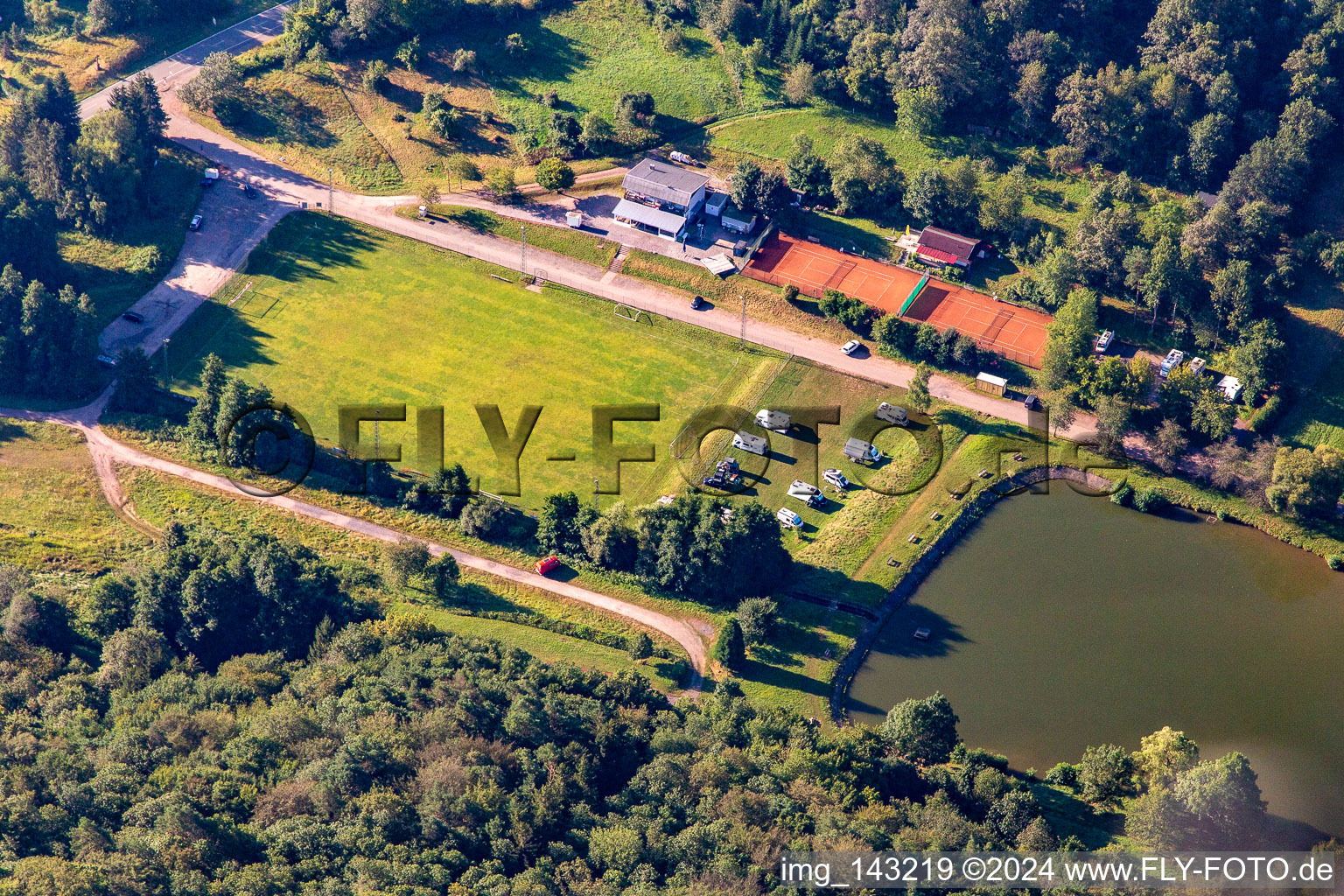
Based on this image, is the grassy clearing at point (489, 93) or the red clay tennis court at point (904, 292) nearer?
the red clay tennis court at point (904, 292)

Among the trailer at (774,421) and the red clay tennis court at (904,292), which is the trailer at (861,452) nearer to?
the trailer at (774,421)

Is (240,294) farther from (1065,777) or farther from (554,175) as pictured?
(1065,777)

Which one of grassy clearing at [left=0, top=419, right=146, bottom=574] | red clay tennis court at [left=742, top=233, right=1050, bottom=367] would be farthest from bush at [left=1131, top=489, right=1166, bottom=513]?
grassy clearing at [left=0, top=419, right=146, bottom=574]

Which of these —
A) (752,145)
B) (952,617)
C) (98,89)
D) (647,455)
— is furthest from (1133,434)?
(98,89)

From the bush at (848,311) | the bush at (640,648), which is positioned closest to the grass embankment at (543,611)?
the bush at (640,648)

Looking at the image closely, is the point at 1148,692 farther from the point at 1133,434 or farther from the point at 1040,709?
the point at 1133,434

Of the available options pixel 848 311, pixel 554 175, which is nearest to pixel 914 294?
pixel 848 311

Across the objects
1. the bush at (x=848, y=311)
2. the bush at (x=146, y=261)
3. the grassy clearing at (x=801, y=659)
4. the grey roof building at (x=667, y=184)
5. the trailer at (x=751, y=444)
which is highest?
the grey roof building at (x=667, y=184)
